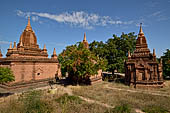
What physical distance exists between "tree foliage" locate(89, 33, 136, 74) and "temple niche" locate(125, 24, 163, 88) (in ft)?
26.3

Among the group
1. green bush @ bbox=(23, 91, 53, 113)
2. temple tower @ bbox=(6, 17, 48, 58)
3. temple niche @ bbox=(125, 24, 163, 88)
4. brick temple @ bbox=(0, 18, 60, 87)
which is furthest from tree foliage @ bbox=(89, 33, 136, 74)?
green bush @ bbox=(23, 91, 53, 113)

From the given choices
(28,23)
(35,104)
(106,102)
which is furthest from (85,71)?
(28,23)

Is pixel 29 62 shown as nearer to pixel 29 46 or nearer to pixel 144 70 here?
pixel 29 46

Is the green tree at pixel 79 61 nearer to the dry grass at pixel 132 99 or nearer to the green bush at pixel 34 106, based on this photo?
the dry grass at pixel 132 99

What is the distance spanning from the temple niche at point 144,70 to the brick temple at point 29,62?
51.3 ft

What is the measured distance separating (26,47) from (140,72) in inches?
867

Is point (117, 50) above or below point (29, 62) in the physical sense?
above

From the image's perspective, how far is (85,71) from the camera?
1820 cm

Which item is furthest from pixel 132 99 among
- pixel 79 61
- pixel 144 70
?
pixel 79 61

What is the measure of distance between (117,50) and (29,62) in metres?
21.8

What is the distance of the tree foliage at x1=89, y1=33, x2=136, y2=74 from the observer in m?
28.9

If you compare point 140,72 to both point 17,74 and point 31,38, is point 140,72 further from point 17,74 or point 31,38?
point 31,38

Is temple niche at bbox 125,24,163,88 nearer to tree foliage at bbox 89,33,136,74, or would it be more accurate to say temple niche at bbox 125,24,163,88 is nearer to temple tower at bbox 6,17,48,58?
tree foliage at bbox 89,33,136,74

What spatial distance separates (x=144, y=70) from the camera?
18.8 metres
